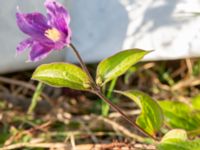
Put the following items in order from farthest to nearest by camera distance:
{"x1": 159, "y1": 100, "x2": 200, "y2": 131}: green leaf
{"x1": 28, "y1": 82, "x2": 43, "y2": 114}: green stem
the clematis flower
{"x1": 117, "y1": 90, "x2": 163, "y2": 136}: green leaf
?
{"x1": 28, "y1": 82, "x2": 43, "y2": 114}: green stem, {"x1": 159, "y1": 100, "x2": 200, "y2": 131}: green leaf, {"x1": 117, "y1": 90, "x2": 163, "y2": 136}: green leaf, the clematis flower

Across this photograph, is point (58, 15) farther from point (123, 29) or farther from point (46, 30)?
point (123, 29)

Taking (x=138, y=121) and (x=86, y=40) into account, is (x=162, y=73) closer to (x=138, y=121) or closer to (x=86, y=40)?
(x=86, y=40)

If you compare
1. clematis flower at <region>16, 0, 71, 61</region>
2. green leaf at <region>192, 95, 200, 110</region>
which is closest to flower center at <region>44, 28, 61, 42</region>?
clematis flower at <region>16, 0, 71, 61</region>

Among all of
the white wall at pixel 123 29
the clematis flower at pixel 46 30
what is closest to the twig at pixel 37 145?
the white wall at pixel 123 29

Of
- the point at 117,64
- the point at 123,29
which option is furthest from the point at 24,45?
the point at 123,29

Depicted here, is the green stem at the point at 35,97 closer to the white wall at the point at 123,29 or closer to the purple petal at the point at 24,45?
the white wall at the point at 123,29

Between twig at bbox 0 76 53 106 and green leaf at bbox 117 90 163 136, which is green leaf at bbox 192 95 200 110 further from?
twig at bbox 0 76 53 106
